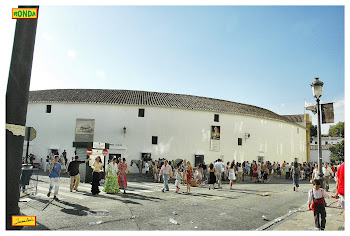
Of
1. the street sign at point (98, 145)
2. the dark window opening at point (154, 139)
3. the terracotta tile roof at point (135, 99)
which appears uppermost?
the terracotta tile roof at point (135, 99)

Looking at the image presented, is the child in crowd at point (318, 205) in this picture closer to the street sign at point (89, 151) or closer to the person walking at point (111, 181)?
the person walking at point (111, 181)

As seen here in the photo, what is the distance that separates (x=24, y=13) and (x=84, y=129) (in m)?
23.3

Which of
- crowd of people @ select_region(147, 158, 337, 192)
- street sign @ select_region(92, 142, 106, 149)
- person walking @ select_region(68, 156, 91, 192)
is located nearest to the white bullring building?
crowd of people @ select_region(147, 158, 337, 192)

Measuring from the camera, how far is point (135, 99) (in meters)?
29.2

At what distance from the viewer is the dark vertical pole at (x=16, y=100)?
456 cm

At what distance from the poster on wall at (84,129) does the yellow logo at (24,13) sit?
22691 millimetres

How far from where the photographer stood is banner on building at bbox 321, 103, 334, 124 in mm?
9406

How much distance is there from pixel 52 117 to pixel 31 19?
2513cm

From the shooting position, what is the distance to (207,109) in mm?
29688

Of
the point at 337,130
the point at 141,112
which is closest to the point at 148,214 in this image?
the point at 141,112

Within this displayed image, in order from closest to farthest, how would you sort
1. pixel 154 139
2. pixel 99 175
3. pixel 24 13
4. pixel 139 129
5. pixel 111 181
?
pixel 24 13, pixel 99 175, pixel 111 181, pixel 139 129, pixel 154 139

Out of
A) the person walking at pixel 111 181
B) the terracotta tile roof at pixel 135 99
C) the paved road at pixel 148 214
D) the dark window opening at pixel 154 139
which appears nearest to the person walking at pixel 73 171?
the person walking at pixel 111 181

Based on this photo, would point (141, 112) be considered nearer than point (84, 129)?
No

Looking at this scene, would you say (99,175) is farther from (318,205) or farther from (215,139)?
(215,139)
